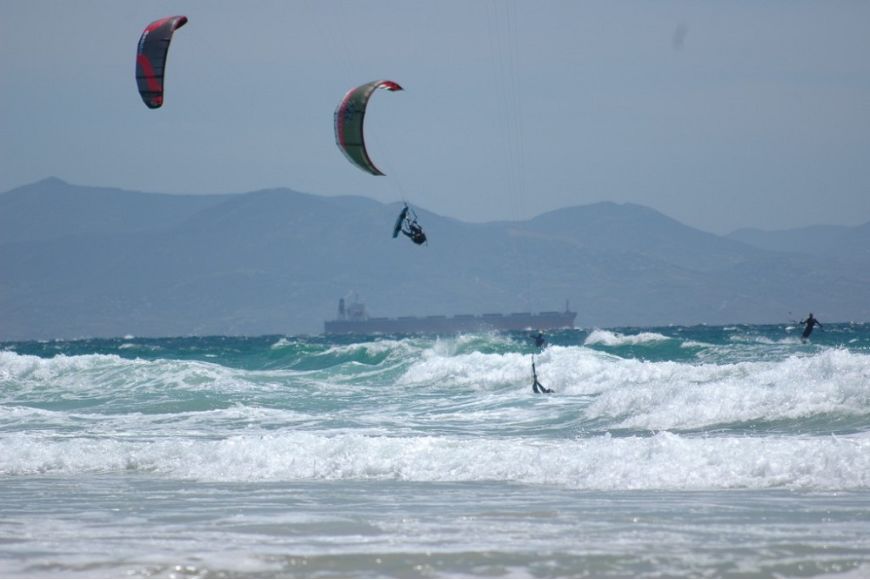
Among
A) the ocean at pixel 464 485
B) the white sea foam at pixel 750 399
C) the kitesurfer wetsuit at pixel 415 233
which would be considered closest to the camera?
the ocean at pixel 464 485

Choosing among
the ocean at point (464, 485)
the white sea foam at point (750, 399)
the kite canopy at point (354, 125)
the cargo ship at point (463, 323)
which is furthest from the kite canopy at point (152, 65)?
the cargo ship at point (463, 323)

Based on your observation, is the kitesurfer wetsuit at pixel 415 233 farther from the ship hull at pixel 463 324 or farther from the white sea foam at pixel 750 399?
the ship hull at pixel 463 324

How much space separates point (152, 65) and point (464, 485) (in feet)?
39.1

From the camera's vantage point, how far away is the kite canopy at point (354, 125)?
25.4 meters

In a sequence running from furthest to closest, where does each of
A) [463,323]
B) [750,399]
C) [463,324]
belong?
1. [463,323]
2. [463,324]
3. [750,399]

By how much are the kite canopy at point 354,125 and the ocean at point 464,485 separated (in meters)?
4.79

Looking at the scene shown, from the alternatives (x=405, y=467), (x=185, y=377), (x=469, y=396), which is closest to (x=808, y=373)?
(x=469, y=396)

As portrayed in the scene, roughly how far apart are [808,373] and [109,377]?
69.8 ft

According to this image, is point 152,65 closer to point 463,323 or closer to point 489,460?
point 489,460

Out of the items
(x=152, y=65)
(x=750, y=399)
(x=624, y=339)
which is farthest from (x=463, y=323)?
(x=750, y=399)

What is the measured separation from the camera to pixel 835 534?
11.9m

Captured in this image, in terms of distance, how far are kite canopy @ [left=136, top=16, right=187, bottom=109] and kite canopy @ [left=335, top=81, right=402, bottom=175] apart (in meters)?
3.29

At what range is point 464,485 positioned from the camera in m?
15.8

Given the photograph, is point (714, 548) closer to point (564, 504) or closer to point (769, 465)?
point (564, 504)
